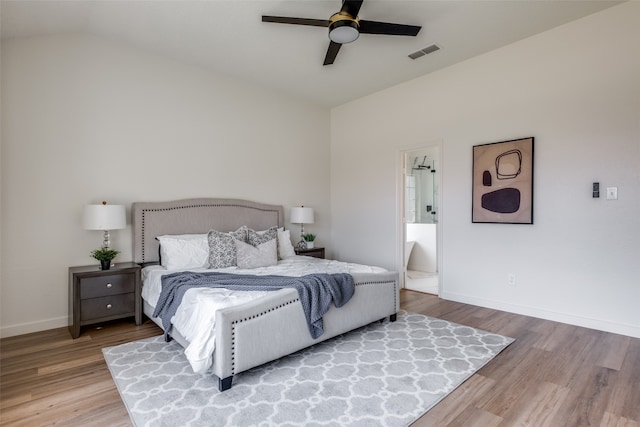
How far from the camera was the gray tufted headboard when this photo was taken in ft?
12.2

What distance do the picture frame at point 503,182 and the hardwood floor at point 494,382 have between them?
1.20 m

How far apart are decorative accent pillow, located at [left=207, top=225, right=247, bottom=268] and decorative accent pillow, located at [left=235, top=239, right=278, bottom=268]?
0.29ft

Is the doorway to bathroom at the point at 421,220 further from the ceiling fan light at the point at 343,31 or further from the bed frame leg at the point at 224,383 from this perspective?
the bed frame leg at the point at 224,383

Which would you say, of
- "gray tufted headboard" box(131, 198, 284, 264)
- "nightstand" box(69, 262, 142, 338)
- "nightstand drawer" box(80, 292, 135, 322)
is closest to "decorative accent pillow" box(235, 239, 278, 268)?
"gray tufted headboard" box(131, 198, 284, 264)

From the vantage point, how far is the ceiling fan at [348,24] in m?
2.50

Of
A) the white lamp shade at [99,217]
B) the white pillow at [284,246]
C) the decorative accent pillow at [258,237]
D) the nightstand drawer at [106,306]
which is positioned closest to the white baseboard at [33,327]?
the nightstand drawer at [106,306]

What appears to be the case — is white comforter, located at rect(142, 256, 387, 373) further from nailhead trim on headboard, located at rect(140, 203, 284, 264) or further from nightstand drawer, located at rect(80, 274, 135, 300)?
nailhead trim on headboard, located at rect(140, 203, 284, 264)

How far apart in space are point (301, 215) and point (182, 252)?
1.85 meters

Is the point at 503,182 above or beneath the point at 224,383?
above

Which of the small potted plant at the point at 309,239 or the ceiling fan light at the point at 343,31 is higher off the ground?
the ceiling fan light at the point at 343,31

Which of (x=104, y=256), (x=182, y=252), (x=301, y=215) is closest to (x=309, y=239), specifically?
(x=301, y=215)

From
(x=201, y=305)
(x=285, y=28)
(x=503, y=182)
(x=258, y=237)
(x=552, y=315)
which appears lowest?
(x=552, y=315)

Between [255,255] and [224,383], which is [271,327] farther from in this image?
[255,255]

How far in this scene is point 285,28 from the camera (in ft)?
10.8
